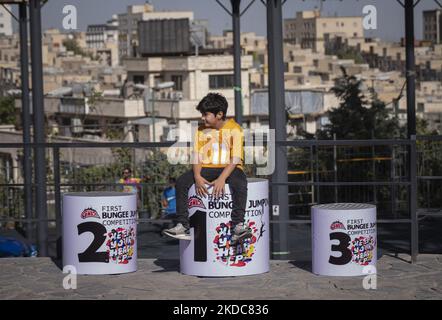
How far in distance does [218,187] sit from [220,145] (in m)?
0.42

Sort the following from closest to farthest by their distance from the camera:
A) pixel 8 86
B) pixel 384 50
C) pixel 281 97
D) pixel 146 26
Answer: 1. pixel 281 97
2. pixel 146 26
3. pixel 8 86
4. pixel 384 50

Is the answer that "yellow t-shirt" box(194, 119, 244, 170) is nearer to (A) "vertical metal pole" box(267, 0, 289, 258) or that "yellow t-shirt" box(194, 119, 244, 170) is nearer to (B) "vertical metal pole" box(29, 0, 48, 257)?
(A) "vertical metal pole" box(267, 0, 289, 258)

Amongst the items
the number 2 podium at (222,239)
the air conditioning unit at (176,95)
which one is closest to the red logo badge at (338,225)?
the number 2 podium at (222,239)

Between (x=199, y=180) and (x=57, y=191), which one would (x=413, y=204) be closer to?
(x=199, y=180)

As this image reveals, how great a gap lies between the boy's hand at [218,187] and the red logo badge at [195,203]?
17 cm

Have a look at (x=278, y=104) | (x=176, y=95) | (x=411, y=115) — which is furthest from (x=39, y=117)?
(x=176, y=95)

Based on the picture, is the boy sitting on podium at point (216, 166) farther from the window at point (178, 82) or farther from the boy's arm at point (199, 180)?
the window at point (178, 82)

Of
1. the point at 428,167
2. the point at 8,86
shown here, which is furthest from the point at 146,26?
the point at 428,167

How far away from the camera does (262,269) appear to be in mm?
11531

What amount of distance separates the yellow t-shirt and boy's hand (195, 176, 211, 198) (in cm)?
15

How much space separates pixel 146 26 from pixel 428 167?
2966 inches

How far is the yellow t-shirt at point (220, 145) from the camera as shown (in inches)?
440

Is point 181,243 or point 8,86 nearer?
point 181,243

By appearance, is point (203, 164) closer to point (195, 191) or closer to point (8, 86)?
point (195, 191)
